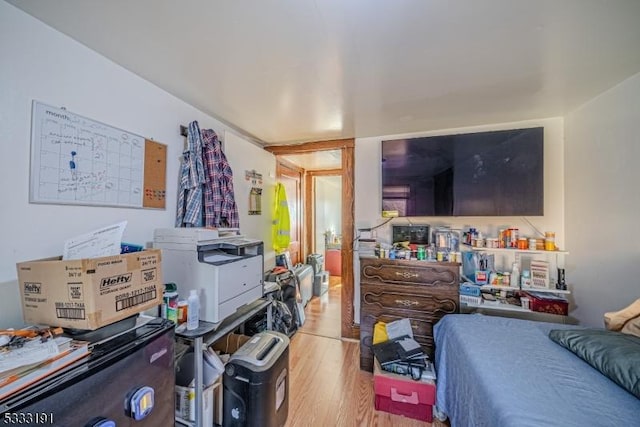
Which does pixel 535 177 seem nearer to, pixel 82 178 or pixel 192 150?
pixel 192 150

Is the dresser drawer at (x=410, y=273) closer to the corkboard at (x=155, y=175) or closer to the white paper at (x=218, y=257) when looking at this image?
the white paper at (x=218, y=257)

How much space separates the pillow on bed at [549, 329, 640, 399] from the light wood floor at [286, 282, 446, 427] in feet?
3.09

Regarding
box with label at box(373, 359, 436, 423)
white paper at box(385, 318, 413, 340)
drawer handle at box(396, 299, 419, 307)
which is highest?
drawer handle at box(396, 299, 419, 307)

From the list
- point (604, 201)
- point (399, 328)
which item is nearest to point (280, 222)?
point (399, 328)

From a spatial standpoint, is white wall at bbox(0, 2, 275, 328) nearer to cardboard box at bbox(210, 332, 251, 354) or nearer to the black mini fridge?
the black mini fridge

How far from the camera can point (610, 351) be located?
1.04m

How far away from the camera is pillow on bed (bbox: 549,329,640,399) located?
924mm

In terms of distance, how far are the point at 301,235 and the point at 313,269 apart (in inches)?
24.2

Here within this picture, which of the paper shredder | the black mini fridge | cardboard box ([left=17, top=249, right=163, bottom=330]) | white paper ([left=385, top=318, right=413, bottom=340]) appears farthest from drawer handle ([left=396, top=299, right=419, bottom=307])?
cardboard box ([left=17, top=249, right=163, bottom=330])

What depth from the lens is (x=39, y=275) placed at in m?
0.85

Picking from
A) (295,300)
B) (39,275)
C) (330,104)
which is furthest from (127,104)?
(295,300)

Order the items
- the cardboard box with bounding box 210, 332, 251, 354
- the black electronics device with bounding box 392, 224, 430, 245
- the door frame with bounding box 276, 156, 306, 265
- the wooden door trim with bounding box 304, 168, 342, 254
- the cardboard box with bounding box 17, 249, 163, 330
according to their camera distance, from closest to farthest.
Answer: the cardboard box with bounding box 17, 249, 163, 330 < the cardboard box with bounding box 210, 332, 251, 354 < the black electronics device with bounding box 392, 224, 430, 245 < the door frame with bounding box 276, 156, 306, 265 < the wooden door trim with bounding box 304, 168, 342, 254

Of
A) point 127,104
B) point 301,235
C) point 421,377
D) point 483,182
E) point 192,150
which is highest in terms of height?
point 127,104

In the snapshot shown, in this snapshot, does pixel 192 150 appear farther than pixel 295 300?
No
